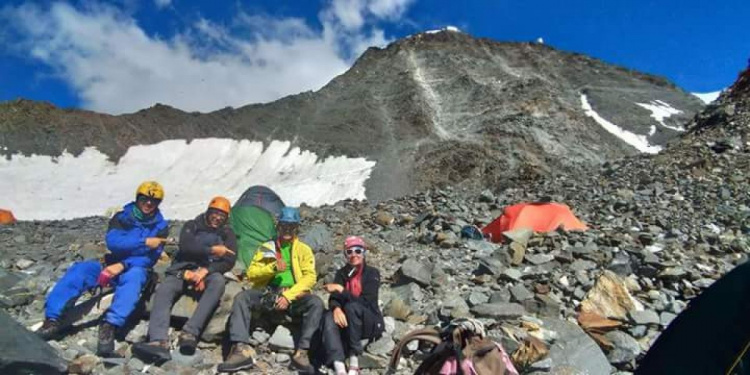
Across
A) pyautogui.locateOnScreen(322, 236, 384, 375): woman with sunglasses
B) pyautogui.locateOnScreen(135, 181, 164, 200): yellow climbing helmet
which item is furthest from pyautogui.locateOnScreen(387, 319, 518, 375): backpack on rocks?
pyautogui.locateOnScreen(135, 181, 164, 200): yellow climbing helmet

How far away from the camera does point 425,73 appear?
181ft

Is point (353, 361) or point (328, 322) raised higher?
point (328, 322)

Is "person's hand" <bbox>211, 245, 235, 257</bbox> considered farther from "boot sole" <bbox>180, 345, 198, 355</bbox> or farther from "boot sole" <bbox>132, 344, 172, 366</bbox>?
"boot sole" <bbox>132, 344, 172, 366</bbox>

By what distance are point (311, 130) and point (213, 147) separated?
7.61 meters

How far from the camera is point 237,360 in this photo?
5.30 metres

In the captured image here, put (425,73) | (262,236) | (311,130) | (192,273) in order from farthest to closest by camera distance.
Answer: (425,73) → (311,130) → (262,236) → (192,273)

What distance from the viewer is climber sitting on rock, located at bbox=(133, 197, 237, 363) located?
5.41 meters

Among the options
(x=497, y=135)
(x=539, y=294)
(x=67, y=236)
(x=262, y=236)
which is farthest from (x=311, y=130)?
(x=539, y=294)

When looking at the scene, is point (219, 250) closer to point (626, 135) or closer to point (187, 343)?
point (187, 343)

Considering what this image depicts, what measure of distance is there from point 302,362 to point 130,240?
2430 mm

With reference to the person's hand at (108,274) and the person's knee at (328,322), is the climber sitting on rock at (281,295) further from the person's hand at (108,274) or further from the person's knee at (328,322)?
the person's hand at (108,274)

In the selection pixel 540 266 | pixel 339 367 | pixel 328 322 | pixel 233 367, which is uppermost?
pixel 540 266

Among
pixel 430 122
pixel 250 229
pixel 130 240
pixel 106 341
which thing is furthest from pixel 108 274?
pixel 430 122

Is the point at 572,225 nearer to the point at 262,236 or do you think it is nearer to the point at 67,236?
the point at 262,236
